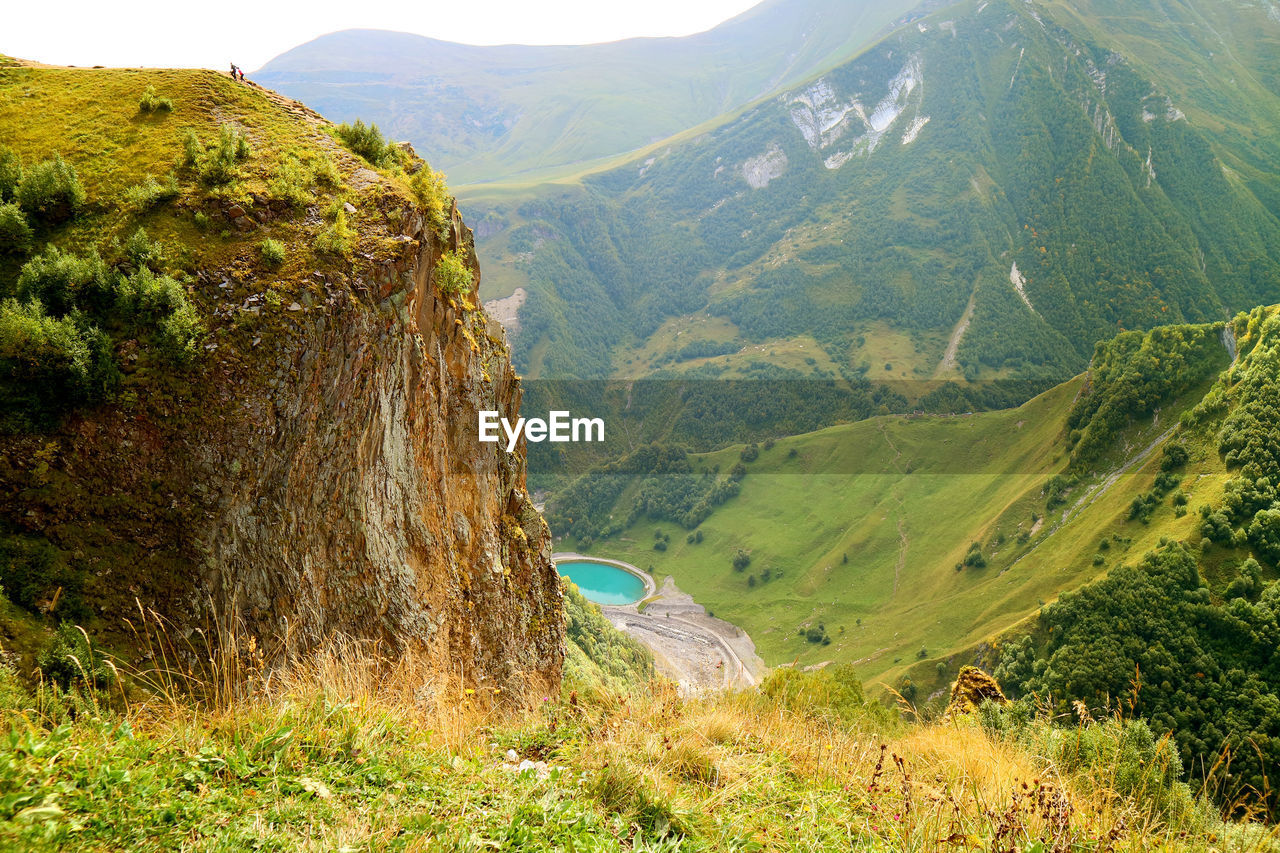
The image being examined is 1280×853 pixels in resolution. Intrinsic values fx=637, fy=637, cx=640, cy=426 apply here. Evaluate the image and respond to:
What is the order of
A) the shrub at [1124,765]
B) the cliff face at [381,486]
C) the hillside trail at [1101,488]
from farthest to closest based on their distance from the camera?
1. the hillside trail at [1101,488]
2. the cliff face at [381,486]
3. the shrub at [1124,765]

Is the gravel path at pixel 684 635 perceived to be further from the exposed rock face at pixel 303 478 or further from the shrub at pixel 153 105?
the shrub at pixel 153 105

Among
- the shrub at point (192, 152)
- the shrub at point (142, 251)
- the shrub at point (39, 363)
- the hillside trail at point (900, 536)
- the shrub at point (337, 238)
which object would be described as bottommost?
the hillside trail at point (900, 536)

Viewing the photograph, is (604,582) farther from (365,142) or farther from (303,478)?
(303,478)

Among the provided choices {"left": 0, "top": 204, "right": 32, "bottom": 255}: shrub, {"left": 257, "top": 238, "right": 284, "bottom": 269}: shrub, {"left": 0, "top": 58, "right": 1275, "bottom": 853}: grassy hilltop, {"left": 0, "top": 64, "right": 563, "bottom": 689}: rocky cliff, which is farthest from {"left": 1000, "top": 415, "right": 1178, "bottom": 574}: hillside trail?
{"left": 0, "top": 204, "right": 32, "bottom": 255}: shrub

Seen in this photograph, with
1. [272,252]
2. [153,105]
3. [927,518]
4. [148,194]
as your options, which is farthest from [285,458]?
[927,518]

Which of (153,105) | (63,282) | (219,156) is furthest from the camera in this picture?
(153,105)

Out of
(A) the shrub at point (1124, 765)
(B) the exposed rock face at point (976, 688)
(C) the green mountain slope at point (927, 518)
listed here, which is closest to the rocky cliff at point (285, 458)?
(A) the shrub at point (1124, 765)

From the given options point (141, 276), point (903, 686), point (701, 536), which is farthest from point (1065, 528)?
point (141, 276)
